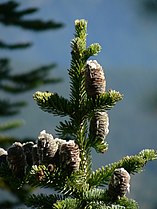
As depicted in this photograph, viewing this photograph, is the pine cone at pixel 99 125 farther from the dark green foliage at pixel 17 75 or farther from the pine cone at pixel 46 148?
the dark green foliage at pixel 17 75

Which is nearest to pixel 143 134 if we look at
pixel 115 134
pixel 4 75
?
pixel 115 134

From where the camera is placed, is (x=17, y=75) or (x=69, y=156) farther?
(x=17, y=75)

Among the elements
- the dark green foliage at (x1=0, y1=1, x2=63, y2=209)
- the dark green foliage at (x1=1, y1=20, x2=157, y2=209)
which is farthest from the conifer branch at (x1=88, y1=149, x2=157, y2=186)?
the dark green foliage at (x1=0, y1=1, x2=63, y2=209)

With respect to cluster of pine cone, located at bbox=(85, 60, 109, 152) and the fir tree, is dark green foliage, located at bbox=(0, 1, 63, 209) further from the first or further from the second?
cluster of pine cone, located at bbox=(85, 60, 109, 152)

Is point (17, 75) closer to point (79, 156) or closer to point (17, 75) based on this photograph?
point (17, 75)

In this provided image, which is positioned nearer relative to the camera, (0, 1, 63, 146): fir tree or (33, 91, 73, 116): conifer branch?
(33, 91, 73, 116): conifer branch

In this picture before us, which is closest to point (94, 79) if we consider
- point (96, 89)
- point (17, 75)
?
point (96, 89)

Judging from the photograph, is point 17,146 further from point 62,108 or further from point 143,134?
point 143,134
